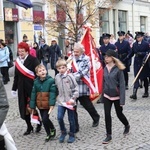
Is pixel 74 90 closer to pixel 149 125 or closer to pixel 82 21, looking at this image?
pixel 149 125

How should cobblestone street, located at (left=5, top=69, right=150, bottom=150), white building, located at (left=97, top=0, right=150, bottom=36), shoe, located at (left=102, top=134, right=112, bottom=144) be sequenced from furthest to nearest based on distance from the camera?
white building, located at (left=97, top=0, right=150, bottom=36) < shoe, located at (left=102, top=134, right=112, bottom=144) < cobblestone street, located at (left=5, top=69, right=150, bottom=150)

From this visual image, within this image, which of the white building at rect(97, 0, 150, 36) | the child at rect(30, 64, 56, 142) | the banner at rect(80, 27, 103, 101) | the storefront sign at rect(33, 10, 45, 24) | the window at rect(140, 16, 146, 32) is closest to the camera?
the child at rect(30, 64, 56, 142)

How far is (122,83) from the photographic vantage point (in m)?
6.23

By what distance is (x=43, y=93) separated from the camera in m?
6.34

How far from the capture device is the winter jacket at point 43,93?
20.7 feet

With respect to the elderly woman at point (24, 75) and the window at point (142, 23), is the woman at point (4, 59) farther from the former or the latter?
the window at point (142, 23)

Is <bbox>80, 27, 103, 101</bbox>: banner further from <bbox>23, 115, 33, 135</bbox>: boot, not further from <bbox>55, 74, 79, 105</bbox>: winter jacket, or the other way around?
<bbox>23, 115, 33, 135</bbox>: boot

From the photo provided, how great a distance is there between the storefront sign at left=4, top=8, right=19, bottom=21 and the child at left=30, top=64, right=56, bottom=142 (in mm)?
13092

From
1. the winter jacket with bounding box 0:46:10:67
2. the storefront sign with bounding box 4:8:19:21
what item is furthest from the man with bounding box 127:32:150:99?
the storefront sign with bounding box 4:8:19:21

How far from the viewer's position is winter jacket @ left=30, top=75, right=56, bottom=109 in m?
6.31

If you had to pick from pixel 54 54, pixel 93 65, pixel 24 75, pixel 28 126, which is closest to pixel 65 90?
pixel 24 75

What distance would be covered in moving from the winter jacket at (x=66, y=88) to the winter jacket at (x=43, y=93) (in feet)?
0.37

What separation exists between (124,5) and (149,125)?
2435 cm

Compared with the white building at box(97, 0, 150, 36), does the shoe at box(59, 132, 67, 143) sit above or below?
below
